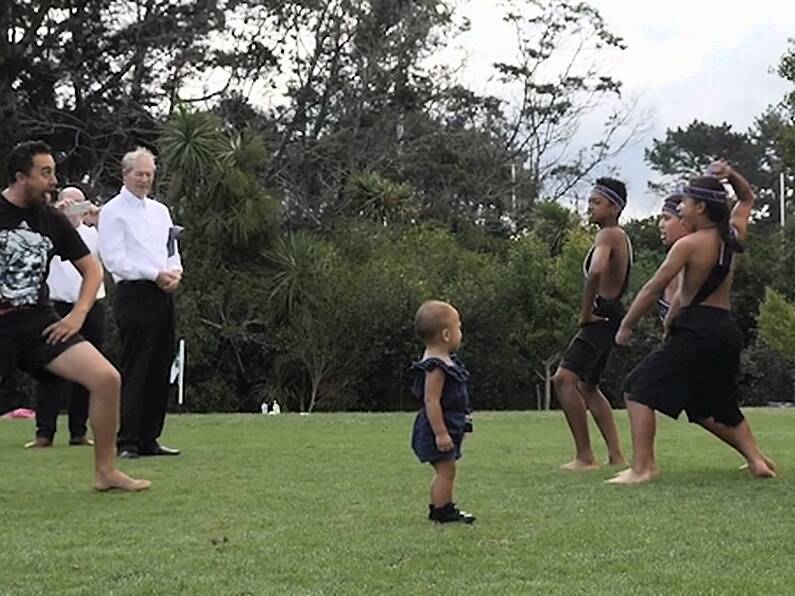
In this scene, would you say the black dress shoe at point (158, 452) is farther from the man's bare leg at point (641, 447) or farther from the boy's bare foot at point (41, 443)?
the man's bare leg at point (641, 447)

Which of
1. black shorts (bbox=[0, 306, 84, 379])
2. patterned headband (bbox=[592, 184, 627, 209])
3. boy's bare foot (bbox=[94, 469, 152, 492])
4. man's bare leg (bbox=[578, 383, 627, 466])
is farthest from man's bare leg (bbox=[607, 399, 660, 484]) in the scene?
black shorts (bbox=[0, 306, 84, 379])

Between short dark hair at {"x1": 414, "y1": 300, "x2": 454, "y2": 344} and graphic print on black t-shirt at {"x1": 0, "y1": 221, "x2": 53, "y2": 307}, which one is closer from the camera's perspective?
short dark hair at {"x1": 414, "y1": 300, "x2": 454, "y2": 344}

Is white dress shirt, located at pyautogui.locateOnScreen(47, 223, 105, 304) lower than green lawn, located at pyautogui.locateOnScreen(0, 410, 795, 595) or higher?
higher

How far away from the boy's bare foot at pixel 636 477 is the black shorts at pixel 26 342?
283cm

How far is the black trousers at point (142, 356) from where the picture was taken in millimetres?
8641

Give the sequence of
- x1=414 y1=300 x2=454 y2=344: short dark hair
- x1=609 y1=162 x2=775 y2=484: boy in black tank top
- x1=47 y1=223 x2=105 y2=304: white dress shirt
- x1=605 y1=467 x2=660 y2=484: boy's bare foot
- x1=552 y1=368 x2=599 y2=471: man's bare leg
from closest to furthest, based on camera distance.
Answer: x1=414 y1=300 x2=454 y2=344: short dark hair → x1=605 y1=467 x2=660 y2=484: boy's bare foot → x1=609 y1=162 x2=775 y2=484: boy in black tank top → x1=552 y1=368 x2=599 y2=471: man's bare leg → x1=47 y1=223 x2=105 y2=304: white dress shirt

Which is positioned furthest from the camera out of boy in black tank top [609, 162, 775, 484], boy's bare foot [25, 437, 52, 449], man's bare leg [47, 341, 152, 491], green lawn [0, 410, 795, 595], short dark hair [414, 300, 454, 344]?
boy's bare foot [25, 437, 52, 449]

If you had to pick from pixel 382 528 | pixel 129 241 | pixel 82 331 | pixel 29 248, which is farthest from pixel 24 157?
pixel 82 331

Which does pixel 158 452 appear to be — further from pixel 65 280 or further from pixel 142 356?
pixel 65 280

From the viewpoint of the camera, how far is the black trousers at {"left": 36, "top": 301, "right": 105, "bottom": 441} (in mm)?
9664

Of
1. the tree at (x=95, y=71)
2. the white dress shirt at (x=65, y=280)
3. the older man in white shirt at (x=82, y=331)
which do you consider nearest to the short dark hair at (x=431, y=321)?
the older man in white shirt at (x=82, y=331)

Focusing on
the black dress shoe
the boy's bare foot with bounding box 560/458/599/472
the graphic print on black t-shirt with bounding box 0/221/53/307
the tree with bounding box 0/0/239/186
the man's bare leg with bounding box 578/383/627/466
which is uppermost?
the tree with bounding box 0/0/239/186

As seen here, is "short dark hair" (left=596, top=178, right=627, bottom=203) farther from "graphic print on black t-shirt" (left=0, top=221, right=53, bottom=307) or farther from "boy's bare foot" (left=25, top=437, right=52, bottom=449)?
"boy's bare foot" (left=25, top=437, right=52, bottom=449)

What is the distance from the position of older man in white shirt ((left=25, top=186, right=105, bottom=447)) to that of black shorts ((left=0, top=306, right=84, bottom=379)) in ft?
10.6
